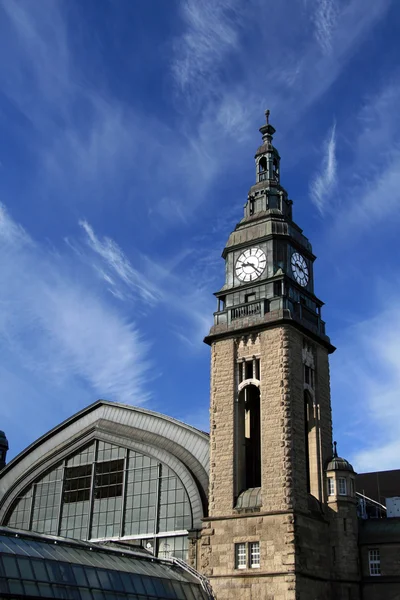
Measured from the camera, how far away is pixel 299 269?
5869 centimetres

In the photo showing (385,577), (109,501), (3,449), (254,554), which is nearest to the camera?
(254,554)

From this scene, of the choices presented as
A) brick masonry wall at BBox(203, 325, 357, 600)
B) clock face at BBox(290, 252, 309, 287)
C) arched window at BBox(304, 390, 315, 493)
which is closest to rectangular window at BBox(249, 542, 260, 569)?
brick masonry wall at BBox(203, 325, 357, 600)

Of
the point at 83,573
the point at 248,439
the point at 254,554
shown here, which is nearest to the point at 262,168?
the point at 248,439

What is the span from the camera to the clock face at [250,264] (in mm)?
57250

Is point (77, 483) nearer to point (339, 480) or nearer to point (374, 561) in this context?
point (339, 480)

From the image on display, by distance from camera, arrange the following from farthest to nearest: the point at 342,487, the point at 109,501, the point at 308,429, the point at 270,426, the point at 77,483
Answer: the point at 77,483, the point at 109,501, the point at 308,429, the point at 342,487, the point at 270,426

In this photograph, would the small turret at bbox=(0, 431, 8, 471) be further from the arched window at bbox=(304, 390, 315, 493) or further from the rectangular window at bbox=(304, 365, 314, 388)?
the rectangular window at bbox=(304, 365, 314, 388)

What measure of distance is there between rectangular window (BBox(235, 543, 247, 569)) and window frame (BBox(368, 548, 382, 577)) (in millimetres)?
8591

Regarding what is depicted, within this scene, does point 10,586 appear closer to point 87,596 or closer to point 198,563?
point 87,596

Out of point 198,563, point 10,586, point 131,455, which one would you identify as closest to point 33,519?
point 131,455

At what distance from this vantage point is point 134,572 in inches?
1769

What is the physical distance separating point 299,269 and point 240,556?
21678mm

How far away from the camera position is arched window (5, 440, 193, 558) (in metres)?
54.6

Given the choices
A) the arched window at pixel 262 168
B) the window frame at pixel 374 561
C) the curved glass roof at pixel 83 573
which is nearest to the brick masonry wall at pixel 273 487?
the window frame at pixel 374 561
